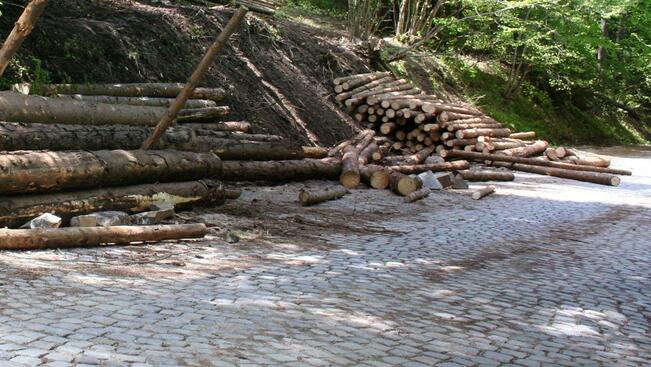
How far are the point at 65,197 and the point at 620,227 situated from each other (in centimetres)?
775

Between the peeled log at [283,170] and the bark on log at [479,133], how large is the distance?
520 cm

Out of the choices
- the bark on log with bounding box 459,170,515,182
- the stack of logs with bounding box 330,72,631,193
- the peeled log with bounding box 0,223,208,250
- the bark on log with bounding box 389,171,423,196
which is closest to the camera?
the peeled log with bounding box 0,223,208,250

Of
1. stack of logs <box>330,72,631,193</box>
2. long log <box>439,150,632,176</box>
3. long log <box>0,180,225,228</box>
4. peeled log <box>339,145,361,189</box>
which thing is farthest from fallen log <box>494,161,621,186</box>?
long log <box>0,180,225,228</box>

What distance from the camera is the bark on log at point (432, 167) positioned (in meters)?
15.6

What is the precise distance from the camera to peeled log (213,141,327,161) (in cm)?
1265

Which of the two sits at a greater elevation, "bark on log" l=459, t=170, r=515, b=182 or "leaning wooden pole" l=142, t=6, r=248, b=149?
"leaning wooden pole" l=142, t=6, r=248, b=149

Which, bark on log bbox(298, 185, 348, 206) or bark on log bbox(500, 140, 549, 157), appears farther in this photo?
bark on log bbox(500, 140, 549, 157)

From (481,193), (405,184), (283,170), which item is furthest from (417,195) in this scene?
(283,170)

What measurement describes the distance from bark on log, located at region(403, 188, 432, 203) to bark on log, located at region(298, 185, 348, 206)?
1.07 metres

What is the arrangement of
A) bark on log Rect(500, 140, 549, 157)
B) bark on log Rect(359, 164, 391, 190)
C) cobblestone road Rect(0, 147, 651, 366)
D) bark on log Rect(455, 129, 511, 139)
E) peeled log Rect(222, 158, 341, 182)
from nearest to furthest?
cobblestone road Rect(0, 147, 651, 366), peeled log Rect(222, 158, 341, 182), bark on log Rect(359, 164, 391, 190), bark on log Rect(455, 129, 511, 139), bark on log Rect(500, 140, 549, 157)

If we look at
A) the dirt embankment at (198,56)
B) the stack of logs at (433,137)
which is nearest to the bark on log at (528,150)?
the stack of logs at (433,137)

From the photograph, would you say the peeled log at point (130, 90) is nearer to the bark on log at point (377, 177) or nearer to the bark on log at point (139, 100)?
the bark on log at point (139, 100)

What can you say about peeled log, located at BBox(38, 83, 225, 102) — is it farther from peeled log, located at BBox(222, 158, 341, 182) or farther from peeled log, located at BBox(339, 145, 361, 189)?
peeled log, located at BBox(339, 145, 361, 189)

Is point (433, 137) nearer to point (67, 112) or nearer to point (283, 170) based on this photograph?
point (283, 170)
